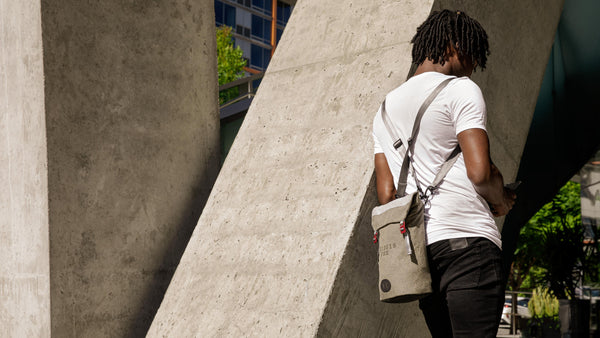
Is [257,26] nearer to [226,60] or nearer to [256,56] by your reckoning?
[256,56]

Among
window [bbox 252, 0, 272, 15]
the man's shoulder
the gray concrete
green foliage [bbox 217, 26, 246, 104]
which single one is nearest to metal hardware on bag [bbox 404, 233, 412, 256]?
the man's shoulder

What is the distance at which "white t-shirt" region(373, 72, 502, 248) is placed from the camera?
2412 millimetres

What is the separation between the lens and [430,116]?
8.28ft

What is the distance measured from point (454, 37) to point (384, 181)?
2.06 feet

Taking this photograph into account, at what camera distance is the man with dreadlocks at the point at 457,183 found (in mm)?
2334

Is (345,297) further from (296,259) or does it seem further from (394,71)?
(394,71)

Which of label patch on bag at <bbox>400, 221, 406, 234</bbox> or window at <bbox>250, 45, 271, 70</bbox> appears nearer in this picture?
label patch on bag at <bbox>400, 221, 406, 234</bbox>

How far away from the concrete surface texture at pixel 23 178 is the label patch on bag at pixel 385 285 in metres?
2.51

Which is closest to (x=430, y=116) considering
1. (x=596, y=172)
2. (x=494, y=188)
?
(x=494, y=188)

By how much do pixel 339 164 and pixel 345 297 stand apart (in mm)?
721

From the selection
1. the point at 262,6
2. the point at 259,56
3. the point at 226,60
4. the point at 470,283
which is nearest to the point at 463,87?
the point at 470,283

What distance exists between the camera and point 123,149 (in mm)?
4711

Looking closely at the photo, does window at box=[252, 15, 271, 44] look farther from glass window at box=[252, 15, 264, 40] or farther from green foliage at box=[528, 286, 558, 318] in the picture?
green foliage at box=[528, 286, 558, 318]

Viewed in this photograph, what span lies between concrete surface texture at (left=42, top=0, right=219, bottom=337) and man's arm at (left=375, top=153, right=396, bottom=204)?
2.33 m
